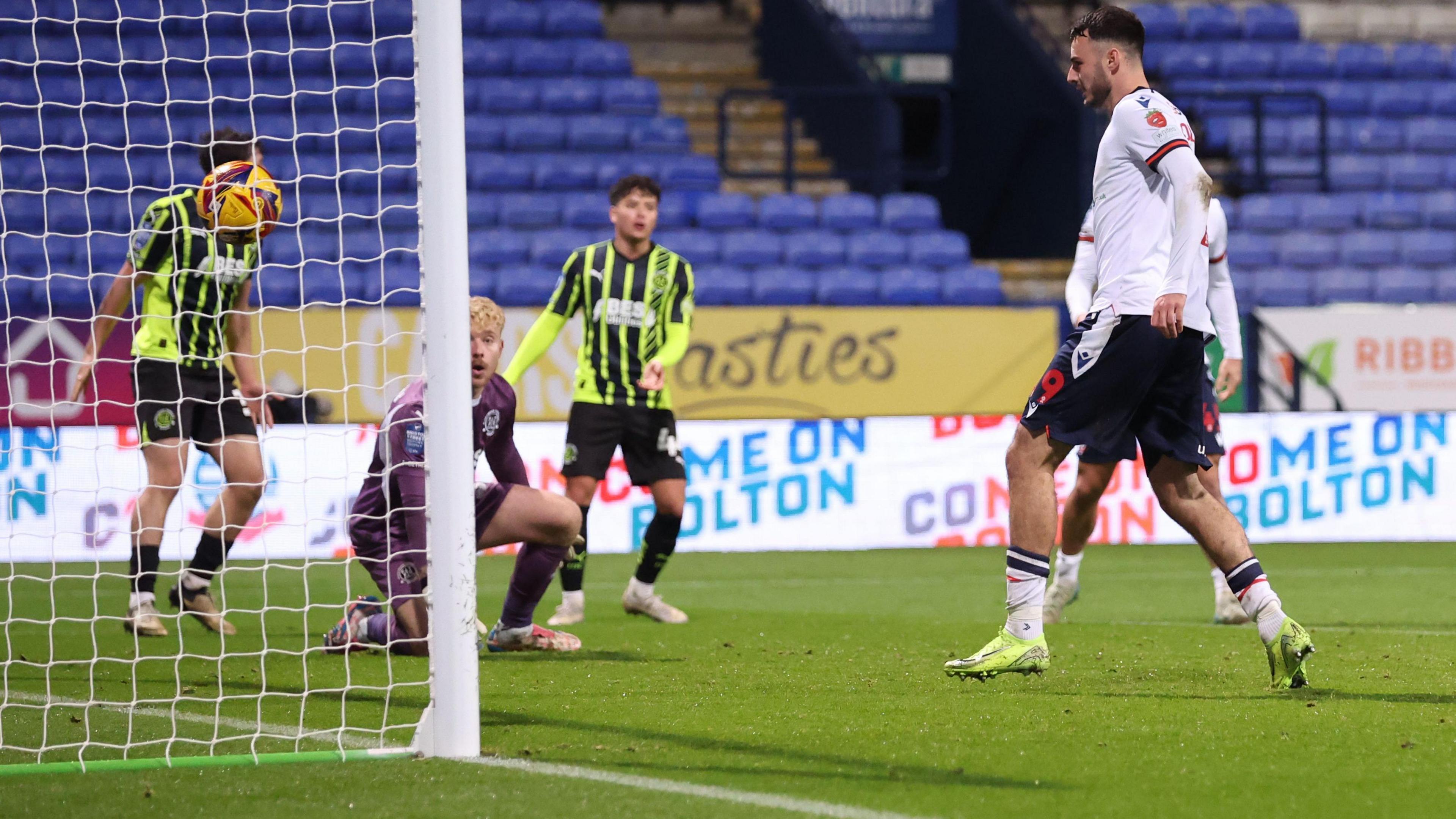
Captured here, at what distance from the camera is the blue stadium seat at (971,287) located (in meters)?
14.1

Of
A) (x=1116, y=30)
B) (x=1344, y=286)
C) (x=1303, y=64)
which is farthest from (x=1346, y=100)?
(x=1116, y=30)

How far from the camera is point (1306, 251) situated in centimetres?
1499

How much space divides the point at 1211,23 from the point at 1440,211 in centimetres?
343

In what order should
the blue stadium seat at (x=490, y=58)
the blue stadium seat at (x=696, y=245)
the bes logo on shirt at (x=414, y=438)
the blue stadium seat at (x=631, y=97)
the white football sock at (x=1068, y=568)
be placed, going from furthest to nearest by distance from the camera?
the blue stadium seat at (x=490, y=58) < the blue stadium seat at (x=631, y=97) < the blue stadium seat at (x=696, y=245) < the white football sock at (x=1068, y=568) < the bes logo on shirt at (x=414, y=438)

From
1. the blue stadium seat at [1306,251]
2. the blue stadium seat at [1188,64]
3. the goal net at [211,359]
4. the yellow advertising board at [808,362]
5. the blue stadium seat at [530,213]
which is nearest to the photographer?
the goal net at [211,359]

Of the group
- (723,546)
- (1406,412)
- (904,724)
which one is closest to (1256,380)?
(1406,412)

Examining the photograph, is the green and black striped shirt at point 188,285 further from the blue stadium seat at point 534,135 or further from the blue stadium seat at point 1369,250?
the blue stadium seat at point 1369,250

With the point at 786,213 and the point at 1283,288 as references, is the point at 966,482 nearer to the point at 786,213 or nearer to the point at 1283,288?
the point at 786,213

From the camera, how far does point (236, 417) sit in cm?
625

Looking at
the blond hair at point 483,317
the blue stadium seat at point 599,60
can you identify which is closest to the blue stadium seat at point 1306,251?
the blue stadium seat at point 599,60

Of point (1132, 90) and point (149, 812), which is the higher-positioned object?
point (1132, 90)

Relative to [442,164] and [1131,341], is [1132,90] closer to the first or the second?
[1131,341]

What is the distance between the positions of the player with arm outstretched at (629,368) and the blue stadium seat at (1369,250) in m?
10.0

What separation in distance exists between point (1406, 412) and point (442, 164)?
9008 mm
